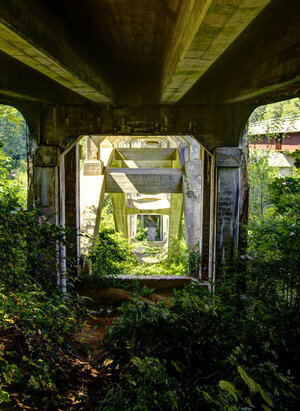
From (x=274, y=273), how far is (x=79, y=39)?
3438 mm

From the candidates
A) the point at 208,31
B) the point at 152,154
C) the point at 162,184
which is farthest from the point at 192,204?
the point at 208,31

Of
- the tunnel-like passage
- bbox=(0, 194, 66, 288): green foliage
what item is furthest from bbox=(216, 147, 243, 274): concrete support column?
bbox=(0, 194, 66, 288): green foliage

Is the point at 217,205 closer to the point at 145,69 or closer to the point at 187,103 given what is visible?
the point at 187,103

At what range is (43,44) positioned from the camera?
8.89 ft

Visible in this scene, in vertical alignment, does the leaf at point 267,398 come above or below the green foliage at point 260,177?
below

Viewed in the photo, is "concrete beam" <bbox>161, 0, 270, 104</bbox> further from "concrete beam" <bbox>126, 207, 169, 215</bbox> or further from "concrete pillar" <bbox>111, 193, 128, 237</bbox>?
"concrete beam" <bbox>126, 207, 169, 215</bbox>

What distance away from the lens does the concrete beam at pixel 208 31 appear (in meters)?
1.90

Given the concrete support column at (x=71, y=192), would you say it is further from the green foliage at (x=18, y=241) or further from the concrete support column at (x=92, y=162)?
the green foliage at (x=18, y=241)

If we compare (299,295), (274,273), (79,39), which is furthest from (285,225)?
(79,39)

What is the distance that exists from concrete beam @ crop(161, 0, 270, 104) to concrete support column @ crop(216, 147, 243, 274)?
2.35 m

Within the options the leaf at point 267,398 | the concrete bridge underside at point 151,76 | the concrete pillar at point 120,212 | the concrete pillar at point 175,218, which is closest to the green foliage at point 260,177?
the concrete bridge underside at point 151,76

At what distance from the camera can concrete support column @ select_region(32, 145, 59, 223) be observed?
551cm

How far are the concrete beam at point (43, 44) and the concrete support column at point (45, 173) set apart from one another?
5.81 feet

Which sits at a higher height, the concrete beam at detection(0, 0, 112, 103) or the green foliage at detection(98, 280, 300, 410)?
the concrete beam at detection(0, 0, 112, 103)
